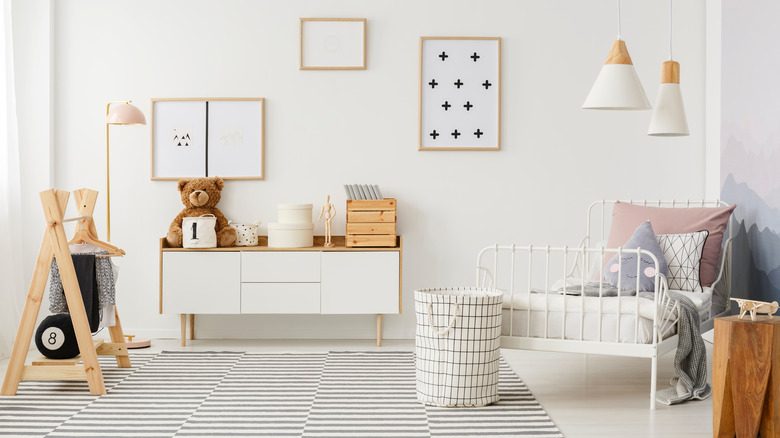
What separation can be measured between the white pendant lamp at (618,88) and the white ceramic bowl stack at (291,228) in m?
1.95

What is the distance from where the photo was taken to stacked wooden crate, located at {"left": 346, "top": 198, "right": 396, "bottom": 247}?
4207mm

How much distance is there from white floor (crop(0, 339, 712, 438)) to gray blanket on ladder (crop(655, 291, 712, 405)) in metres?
0.05

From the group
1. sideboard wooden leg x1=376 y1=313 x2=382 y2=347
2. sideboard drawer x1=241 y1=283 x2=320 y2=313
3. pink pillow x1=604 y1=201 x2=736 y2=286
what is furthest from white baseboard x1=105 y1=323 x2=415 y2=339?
pink pillow x1=604 y1=201 x2=736 y2=286

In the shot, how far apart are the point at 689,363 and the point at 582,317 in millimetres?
529

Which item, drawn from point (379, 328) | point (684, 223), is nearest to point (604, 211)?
point (684, 223)

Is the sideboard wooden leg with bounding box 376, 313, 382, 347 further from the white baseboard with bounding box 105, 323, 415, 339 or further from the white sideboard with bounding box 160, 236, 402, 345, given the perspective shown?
the white baseboard with bounding box 105, 323, 415, 339

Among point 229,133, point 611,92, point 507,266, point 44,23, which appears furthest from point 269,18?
point 611,92

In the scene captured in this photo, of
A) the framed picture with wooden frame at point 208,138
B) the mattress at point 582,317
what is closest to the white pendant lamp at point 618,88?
the mattress at point 582,317

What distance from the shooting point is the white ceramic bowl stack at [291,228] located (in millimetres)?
4223

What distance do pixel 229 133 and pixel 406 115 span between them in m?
1.04

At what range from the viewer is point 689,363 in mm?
3148

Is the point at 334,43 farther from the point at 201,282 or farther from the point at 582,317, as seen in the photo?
the point at 582,317

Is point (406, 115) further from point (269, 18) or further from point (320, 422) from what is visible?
point (320, 422)

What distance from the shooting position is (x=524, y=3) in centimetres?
444
